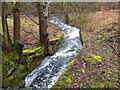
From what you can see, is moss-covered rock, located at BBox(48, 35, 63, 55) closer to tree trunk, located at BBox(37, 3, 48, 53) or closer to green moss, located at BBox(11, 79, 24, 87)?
tree trunk, located at BBox(37, 3, 48, 53)

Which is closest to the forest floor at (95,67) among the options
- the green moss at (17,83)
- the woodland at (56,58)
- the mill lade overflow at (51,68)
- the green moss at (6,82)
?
the woodland at (56,58)

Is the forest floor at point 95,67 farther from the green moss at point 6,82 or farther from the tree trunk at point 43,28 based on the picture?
the green moss at point 6,82

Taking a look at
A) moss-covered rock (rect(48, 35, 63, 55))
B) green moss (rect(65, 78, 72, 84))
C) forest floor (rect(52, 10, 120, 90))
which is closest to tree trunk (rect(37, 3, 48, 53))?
moss-covered rock (rect(48, 35, 63, 55))

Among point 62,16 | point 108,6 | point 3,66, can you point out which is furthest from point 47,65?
point 108,6

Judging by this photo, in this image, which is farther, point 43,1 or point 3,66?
point 43,1

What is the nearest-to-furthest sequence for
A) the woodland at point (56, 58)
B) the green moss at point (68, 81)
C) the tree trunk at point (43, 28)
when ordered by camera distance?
1. the green moss at point (68, 81)
2. the woodland at point (56, 58)
3. the tree trunk at point (43, 28)

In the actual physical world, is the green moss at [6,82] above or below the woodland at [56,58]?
below

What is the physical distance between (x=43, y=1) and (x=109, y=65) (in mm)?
4529

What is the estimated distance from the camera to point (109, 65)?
934 centimetres

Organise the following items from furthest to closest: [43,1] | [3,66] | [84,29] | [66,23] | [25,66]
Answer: [66,23], [84,29], [43,1], [25,66], [3,66]

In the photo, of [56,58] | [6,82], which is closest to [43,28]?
[56,58]

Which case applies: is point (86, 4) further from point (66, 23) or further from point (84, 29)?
point (84, 29)

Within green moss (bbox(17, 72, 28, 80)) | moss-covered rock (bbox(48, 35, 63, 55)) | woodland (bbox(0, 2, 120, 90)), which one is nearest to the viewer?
woodland (bbox(0, 2, 120, 90))

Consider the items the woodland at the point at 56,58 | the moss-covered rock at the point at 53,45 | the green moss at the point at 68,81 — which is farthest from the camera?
the moss-covered rock at the point at 53,45
